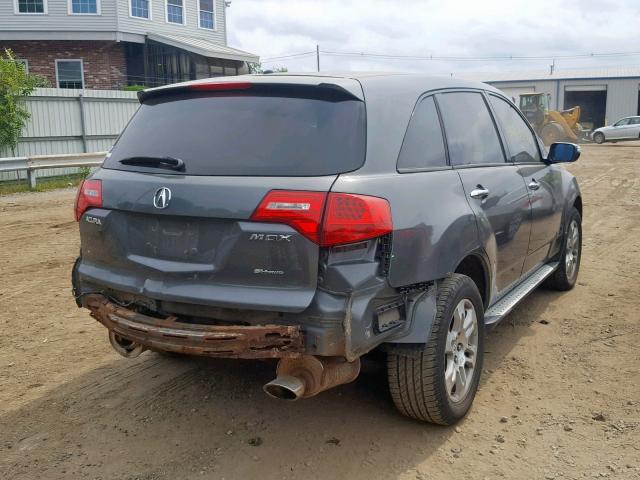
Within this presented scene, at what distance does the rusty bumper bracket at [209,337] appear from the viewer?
2.88 metres

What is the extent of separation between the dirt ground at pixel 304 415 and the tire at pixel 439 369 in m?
0.15

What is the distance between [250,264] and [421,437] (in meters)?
1.36

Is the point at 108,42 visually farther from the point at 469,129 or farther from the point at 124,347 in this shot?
the point at 124,347

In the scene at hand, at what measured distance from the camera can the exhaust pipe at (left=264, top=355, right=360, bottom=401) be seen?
2936 mm

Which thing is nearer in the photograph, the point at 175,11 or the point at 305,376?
the point at 305,376

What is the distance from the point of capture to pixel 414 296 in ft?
10.5

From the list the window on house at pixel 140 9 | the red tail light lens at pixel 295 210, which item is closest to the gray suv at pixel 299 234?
the red tail light lens at pixel 295 210

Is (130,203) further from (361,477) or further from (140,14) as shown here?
(140,14)

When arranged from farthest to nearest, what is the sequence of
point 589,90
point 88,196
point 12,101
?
1. point 589,90
2. point 12,101
3. point 88,196

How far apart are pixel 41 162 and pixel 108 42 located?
11.4 m

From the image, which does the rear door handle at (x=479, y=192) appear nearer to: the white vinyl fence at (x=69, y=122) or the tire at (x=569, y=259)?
the tire at (x=569, y=259)

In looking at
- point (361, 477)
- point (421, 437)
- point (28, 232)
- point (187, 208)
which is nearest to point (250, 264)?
point (187, 208)

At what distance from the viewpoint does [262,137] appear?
3.16 meters

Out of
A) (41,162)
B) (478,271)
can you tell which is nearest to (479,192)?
(478,271)
